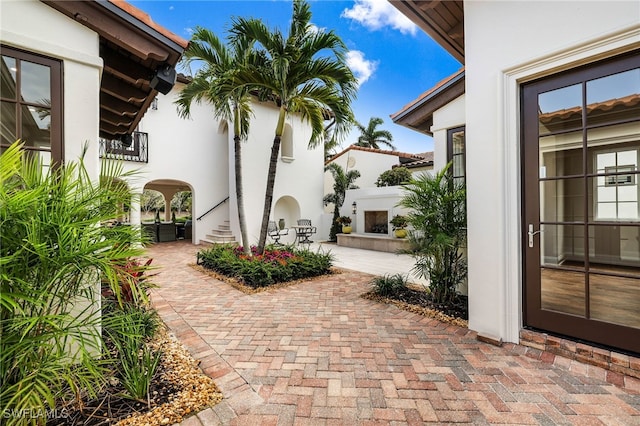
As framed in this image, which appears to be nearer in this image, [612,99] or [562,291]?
[612,99]

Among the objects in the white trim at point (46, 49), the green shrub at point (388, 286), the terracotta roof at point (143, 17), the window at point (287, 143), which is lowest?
the green shrub at point (388, 286)

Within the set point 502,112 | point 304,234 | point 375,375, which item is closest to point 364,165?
point 304,234

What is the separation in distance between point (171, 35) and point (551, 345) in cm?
528

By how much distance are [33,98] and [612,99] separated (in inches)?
225

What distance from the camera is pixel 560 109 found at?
311 cm

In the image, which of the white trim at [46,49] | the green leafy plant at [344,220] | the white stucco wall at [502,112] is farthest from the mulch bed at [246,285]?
the green leafy plant at [344,220]

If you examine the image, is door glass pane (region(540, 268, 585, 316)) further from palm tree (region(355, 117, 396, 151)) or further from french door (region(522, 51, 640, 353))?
palm tree (region(355, 117, 396, 151))

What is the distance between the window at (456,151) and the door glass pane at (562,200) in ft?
5.37

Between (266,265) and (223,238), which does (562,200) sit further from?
(223,238)

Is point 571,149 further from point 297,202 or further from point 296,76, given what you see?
point 297,202

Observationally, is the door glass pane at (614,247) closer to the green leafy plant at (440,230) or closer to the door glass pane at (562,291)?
the door glass pane at (562,291)

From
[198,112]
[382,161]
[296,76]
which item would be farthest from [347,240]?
[198,112]

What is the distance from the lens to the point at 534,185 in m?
3.13

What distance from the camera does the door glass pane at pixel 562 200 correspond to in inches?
119
